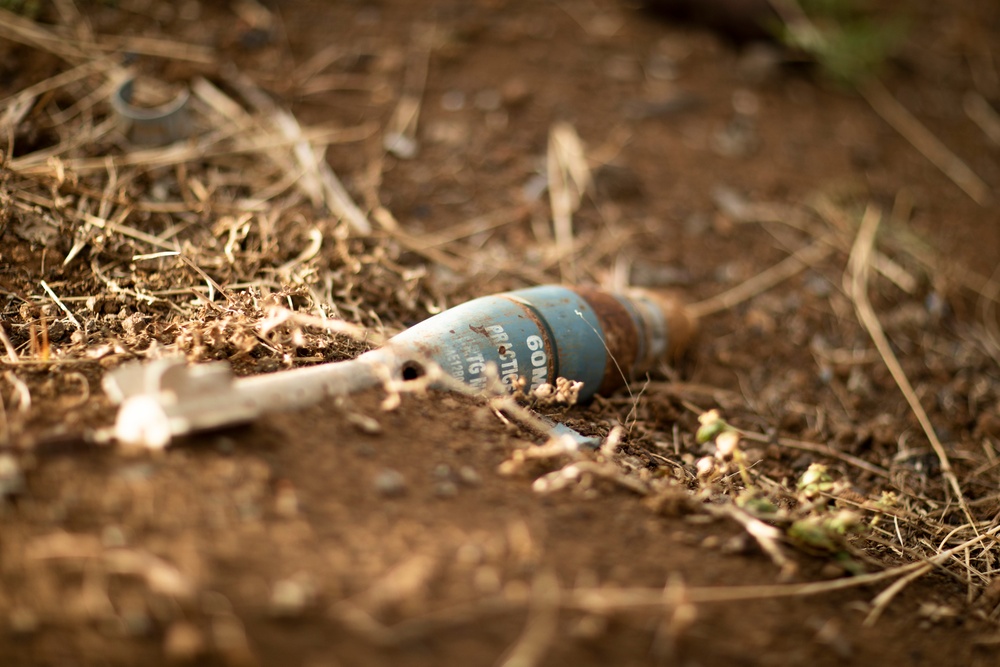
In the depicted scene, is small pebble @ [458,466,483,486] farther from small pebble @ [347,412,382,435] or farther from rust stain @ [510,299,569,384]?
rust stain @ [510,299,569,384]

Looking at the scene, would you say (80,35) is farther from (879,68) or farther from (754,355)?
(879,68)

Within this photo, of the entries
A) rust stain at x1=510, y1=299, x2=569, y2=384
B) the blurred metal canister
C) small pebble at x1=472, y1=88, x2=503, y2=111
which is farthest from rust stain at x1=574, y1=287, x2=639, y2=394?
small pebble at x1=472, y1=88, x2=503, y2=111

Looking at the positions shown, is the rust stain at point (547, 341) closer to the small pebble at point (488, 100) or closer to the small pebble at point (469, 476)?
the small pebble at point (469, 476)

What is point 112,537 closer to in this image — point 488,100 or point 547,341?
point 547,341

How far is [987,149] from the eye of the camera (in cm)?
423

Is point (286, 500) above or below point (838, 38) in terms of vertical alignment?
below

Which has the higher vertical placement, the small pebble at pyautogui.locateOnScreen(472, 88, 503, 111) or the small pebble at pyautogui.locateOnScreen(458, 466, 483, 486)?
the small pebble at pyautogui.locateOnScreen(472, 88, 503, 111)

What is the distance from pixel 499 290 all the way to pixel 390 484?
52.4 inches

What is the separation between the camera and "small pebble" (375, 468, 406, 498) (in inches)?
58.2

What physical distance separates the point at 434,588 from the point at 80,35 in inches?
117

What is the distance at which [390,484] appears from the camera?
149 cm

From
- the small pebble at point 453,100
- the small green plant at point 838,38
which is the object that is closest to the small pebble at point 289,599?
the small pebble at point 453,100

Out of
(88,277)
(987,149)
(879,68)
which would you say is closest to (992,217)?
(987,149)

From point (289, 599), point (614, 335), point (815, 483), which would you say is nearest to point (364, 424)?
point (289, 599)
